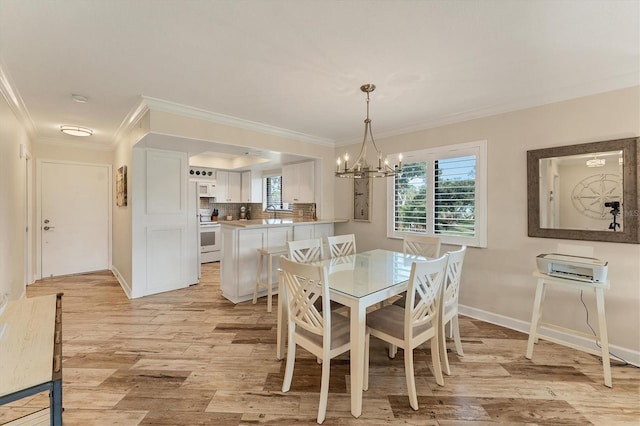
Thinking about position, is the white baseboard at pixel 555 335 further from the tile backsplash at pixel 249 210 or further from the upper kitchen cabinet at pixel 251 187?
the upper kitchen cabinet at pixel 251 187

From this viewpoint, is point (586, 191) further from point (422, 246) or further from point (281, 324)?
point (281, 324)

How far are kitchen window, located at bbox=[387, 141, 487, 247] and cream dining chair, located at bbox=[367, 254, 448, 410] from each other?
160cm

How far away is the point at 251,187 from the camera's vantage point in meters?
6.85

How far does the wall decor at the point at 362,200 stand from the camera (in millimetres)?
4469

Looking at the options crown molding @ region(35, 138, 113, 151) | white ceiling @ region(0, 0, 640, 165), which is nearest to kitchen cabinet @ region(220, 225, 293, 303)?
white ceiling @ region(0, 0, 640, 165)

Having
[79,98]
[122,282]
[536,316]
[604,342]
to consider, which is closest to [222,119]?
[79,98]

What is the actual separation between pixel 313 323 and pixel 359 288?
39cm

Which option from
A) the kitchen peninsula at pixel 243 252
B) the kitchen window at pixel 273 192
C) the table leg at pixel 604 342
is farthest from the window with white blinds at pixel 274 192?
the table leg at pixel 604 342

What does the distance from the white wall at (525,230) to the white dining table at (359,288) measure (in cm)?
102

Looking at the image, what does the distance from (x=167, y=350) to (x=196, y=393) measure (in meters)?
0.75

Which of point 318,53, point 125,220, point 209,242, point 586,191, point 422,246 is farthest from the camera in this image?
point 209,242

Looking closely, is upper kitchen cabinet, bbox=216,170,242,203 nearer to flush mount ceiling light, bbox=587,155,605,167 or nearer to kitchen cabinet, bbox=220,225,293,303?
kitchen cabinet, bbox=220,225,293,303

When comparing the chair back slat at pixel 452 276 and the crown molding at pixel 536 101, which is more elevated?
the crown molding at pixel 536 101

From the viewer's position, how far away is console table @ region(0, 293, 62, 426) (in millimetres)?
918
